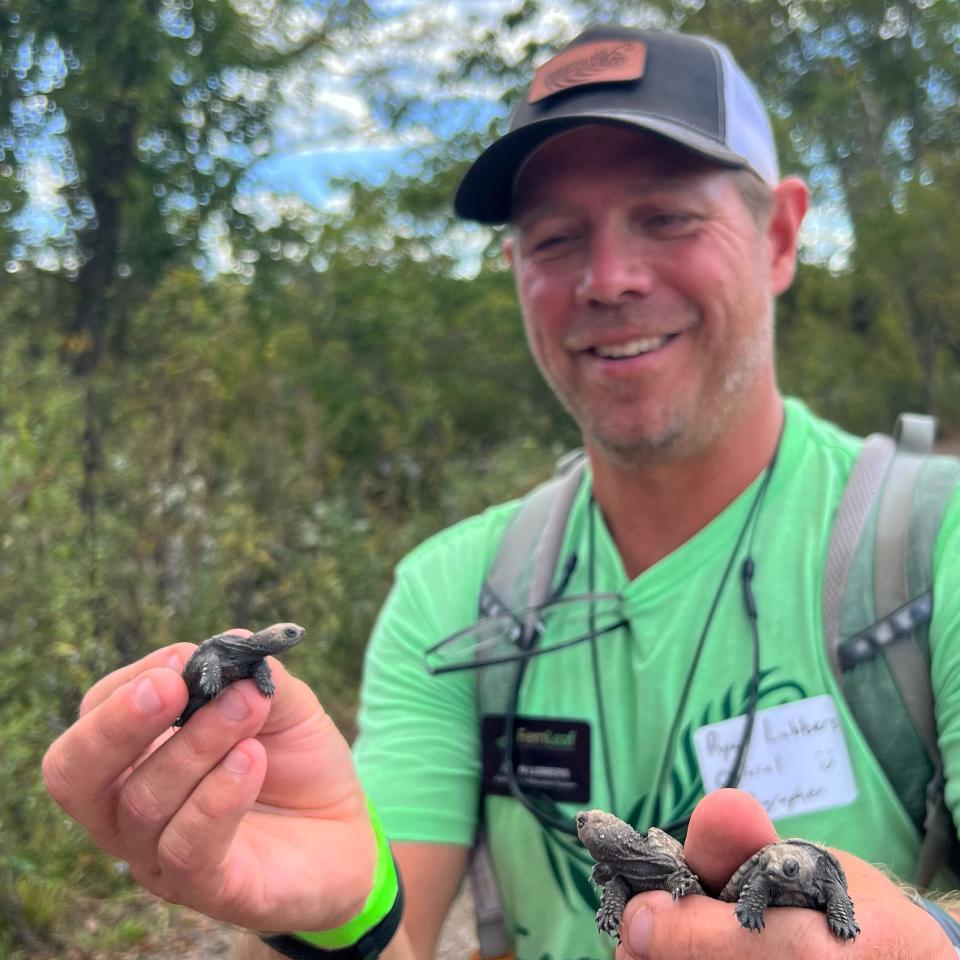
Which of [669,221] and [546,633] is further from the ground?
[669,221]

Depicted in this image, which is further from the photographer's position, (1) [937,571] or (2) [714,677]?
(2) [714,677]

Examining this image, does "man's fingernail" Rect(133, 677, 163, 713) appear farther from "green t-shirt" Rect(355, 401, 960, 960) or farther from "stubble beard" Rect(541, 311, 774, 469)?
"stubble beard" Rect(541, 311, 774, 469)

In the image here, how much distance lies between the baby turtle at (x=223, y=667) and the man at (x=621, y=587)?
38 mm

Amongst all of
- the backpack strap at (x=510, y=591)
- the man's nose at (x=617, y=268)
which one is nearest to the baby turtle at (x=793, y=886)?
the backpack strap at (x=510, y=591)

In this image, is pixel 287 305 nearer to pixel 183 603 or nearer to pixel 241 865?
pixel 183 603

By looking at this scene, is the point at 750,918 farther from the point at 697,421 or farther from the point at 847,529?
the point at 697,421

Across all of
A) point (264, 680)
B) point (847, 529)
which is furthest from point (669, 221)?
point (264, 680)

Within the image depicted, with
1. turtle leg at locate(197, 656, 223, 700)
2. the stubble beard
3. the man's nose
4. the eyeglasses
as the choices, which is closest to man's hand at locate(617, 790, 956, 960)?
turtle leg at locate(197, 656, 223, 700)

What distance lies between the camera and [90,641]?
467 centimetres

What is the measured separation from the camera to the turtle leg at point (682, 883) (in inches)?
57.1

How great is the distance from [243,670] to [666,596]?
3.77 feet

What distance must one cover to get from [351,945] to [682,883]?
0.84m

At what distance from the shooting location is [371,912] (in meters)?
1.93

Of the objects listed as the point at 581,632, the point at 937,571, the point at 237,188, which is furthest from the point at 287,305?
the point at 937,571
